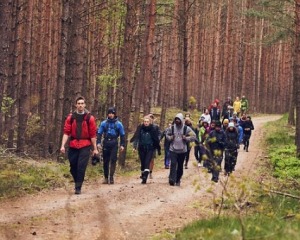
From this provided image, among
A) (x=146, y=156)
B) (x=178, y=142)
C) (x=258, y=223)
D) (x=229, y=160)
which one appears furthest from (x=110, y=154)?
(x=258, y=223)

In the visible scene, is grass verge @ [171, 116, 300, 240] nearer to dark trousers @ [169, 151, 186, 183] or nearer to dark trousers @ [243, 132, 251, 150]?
dark trousers @ [169, 151, 186, 183]

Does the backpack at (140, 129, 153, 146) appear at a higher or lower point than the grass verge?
higher

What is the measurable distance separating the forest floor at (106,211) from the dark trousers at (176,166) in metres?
0.34

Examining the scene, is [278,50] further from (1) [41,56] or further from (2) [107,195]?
(2) [107,195]

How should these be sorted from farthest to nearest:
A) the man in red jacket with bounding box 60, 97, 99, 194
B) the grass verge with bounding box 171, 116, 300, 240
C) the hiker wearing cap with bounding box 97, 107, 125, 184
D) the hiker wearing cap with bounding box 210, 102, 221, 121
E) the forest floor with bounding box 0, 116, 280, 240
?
the hiker wearing cap with bounding box 210, 102, 221, 121 < the hiker wearing cap with bounding box 97, 107, 125, 184 < the man in red jacket with bounding box 60, 97, 99, 194 < the forest floor with bounding box 0, 116, 280, 240 < the grass verge with bounding box 171, 116, 300, 240

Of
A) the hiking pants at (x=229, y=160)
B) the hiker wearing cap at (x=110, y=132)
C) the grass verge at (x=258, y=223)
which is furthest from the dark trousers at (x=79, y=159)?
the hiking pants at (x=229, y=160)

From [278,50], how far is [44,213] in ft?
167

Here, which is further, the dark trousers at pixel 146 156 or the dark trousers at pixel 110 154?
the dark trousers at pixel 146 156

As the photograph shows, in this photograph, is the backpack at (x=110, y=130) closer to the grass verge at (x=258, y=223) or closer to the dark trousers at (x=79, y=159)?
the dark trousers at (x=79, y=159)

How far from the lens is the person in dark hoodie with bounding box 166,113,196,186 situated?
13883 millimetres

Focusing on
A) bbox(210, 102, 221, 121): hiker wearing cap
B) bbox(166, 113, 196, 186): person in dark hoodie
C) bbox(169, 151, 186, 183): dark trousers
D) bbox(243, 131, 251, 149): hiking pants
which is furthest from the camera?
bbox(210, 102, 221, 121): hiker wearing cap

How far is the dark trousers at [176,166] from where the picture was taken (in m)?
14.0

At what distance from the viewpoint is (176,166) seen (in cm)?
1412

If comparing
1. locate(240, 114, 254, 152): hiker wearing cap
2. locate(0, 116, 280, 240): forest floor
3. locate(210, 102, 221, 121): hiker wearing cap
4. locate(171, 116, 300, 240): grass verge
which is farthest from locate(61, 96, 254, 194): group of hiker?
locate(210, 102, 221, 121): hiker wearing cap
